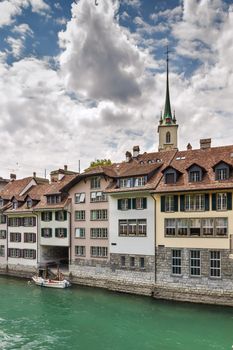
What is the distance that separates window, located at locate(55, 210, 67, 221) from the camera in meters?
42.9

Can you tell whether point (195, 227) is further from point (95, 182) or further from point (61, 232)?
point (61, 232)

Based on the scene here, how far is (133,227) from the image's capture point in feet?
117

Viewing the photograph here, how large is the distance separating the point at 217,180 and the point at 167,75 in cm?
6464

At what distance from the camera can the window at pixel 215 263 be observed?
30.0 m

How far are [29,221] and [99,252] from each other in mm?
12739

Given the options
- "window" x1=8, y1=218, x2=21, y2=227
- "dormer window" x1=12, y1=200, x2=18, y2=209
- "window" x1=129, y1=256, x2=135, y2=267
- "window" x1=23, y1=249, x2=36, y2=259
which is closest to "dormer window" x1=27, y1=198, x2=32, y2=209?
"dormer window" x1=12, y1=200, x2=18, y2=209

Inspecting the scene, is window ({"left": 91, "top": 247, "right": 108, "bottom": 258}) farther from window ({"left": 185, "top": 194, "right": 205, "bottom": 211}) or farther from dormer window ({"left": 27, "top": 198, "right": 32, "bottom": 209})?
dormer window ({"left": 27, "top": 198, "right": 32, "bottom": 209})

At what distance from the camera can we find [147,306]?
3022 cm

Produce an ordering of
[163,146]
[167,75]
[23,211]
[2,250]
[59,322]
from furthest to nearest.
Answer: [167,75], [163,146], [2,250], [23,211], [59,322]

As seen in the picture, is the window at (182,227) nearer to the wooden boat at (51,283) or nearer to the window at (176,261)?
the window at (176,261)

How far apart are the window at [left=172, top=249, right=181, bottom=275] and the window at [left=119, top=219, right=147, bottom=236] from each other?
3723 mm

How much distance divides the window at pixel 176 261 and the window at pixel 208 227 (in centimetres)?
310

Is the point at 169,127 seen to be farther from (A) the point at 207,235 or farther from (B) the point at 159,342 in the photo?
(B) the point at 159,342

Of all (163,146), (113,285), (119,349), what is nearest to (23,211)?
(113,285)
